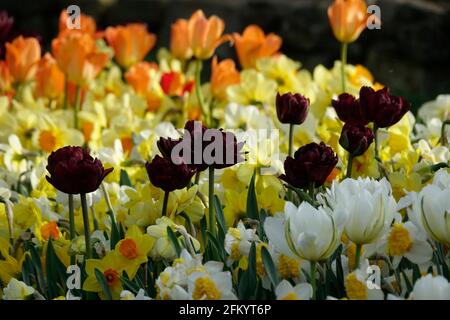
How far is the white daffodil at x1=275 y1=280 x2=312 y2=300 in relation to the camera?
1609mm

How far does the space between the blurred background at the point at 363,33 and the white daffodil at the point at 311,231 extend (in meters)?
3.74

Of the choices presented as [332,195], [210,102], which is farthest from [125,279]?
[210,102]

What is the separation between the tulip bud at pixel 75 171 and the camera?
70.3 inches

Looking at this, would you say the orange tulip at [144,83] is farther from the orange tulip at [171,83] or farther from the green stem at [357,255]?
the green stem at [357,255]

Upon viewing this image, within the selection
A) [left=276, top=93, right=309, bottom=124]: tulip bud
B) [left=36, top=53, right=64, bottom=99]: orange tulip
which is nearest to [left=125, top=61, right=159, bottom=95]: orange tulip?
[left=36, top=53, right=64, bottom=99]: orange tulip

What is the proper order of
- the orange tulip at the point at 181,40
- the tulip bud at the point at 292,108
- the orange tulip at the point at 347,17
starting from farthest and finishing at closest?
the orange tulip at the point at 181,40
the orange tulip at the point at 347,17
the tulip bud at the point at 292,108

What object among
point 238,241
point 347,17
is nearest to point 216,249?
point 238,241

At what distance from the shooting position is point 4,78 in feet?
12.1

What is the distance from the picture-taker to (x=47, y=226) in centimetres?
218

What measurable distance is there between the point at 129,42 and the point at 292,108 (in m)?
1.83

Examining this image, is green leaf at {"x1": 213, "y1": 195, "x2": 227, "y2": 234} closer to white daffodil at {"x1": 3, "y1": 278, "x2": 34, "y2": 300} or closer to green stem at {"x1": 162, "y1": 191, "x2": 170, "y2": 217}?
green stem at {"x1": 162, "y1": 191, "x2": 170, "y2": 217}

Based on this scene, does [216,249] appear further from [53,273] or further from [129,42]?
[129,42]

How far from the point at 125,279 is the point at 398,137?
108 cm

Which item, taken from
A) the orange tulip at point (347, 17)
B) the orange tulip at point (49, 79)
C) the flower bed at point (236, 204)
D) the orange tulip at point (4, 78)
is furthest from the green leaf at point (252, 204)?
Answer: the orange tulip at point (4, 78)
